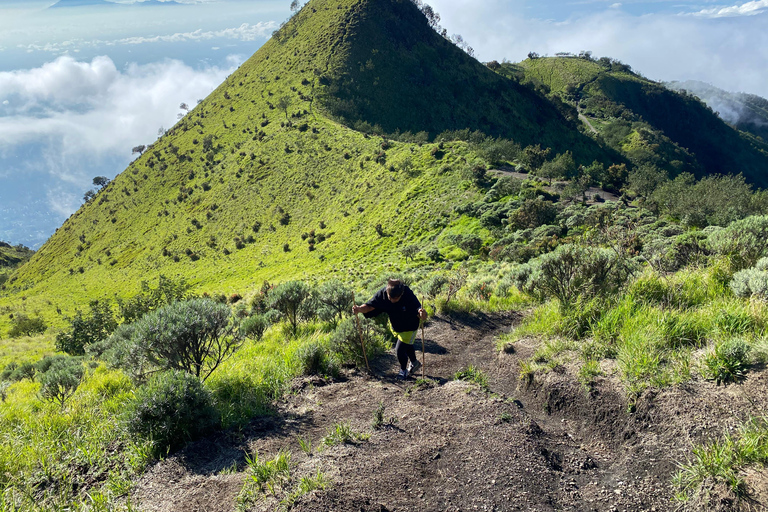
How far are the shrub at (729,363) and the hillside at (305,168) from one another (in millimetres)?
29845

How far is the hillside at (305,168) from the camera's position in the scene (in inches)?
1698

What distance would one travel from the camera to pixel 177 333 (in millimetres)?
5680

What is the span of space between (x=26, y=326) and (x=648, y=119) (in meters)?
176

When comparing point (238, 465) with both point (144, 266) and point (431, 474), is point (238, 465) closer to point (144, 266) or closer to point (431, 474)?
Result: point (431, 474)

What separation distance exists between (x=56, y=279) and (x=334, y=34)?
77437mm

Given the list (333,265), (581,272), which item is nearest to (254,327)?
(581,272)

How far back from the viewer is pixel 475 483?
3.52 m

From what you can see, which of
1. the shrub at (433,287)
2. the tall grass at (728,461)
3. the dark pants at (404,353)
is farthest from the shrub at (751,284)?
the shrub at (433,287)

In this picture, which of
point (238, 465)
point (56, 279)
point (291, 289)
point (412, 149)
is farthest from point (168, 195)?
point (238, 465)

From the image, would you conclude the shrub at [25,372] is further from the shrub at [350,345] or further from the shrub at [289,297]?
the shrub at [350,345]

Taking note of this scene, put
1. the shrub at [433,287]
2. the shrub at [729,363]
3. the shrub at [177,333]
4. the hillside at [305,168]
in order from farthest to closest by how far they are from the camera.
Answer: the hillside at [305,168] → the shrub at [433,287] → the shrub at [177,333] → the shrub at [729,363]

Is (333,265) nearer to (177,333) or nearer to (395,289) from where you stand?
(395,289)

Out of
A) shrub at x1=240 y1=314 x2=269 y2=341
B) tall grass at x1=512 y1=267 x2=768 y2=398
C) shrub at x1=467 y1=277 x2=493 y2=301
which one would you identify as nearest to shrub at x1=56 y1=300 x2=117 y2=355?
shrub at x1=240 y1=314 x2=269 y2=341

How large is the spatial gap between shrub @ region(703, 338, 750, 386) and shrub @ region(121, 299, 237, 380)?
6473 millimetres
